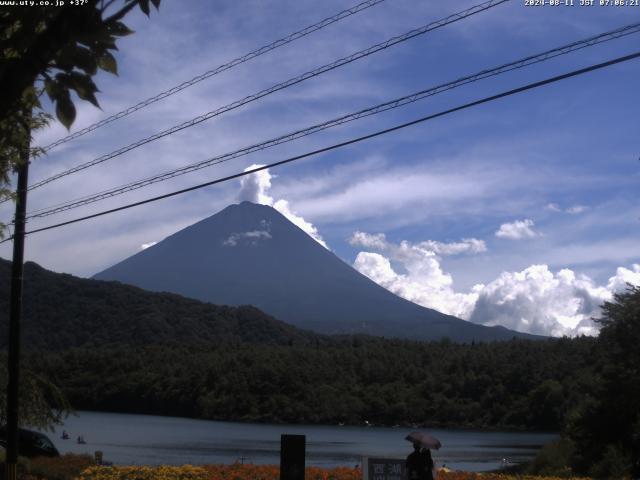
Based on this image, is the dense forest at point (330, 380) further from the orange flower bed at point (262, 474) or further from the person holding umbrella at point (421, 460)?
the person holding umbrella at point (421, 460)

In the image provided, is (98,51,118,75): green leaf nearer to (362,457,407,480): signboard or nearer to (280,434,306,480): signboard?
(280,434,306,480): signboard

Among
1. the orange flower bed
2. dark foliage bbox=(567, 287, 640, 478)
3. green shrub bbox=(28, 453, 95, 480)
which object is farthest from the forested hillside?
the orange flower bed

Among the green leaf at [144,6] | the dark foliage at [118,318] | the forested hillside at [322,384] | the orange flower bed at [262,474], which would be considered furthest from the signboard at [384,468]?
the dark foliage at [118,318]

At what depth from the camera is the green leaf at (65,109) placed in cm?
420

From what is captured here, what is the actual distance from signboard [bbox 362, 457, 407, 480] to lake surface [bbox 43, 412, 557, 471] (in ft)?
81.0

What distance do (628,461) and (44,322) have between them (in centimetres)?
12257

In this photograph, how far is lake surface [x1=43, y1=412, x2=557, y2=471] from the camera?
42.8 meters

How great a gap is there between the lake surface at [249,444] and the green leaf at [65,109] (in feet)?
109

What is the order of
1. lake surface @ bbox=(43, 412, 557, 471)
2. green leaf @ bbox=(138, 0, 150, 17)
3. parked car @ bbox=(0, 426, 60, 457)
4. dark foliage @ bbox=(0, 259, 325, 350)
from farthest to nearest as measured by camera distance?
dark foliage @ bbox=(0, 259, 325, 350) < lake surface @ bbox=(43, 412, 557, 471) < parked car @ bbox=(0, 426, 60, 457) < green leaf @ bbox=(138, 0, 150, 17)

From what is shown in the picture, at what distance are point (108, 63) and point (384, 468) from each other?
883cm

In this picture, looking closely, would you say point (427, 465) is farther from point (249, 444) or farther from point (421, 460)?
point (249, 444)

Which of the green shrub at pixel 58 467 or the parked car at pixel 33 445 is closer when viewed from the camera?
the green shrub at pixel 58 467

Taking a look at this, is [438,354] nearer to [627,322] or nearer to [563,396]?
[563,396]

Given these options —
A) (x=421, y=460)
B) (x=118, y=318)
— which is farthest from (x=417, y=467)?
(x=118, y=318)
